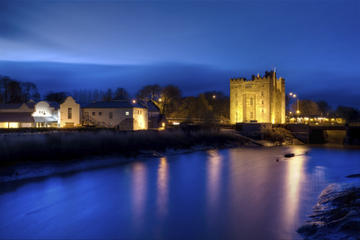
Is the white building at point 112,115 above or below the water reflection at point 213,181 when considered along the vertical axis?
above

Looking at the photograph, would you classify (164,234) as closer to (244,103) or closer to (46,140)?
(46,140)

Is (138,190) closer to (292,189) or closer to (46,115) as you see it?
(292,189)

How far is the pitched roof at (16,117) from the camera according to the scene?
41938mm

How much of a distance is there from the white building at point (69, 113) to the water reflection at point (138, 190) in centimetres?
1961

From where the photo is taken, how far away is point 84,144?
26.1 metres

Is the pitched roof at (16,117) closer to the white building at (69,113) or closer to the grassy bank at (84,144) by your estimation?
the white building at (69,113)

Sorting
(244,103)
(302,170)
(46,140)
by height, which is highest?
(244,103)

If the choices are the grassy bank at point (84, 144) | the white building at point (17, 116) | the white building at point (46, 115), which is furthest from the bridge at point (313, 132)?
the white building at point (17, 116)

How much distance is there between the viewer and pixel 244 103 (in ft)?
220

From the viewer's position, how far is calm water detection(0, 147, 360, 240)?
10.4m

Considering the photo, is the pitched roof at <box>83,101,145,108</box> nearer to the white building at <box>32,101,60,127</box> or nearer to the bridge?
the white building at <box>32,101,60,127</box>

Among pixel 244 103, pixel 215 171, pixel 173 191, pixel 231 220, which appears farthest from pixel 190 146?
pixel 244 103

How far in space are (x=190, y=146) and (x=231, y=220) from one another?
2739 cm

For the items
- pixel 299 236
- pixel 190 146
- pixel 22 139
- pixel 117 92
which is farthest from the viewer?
pixel 117 92
